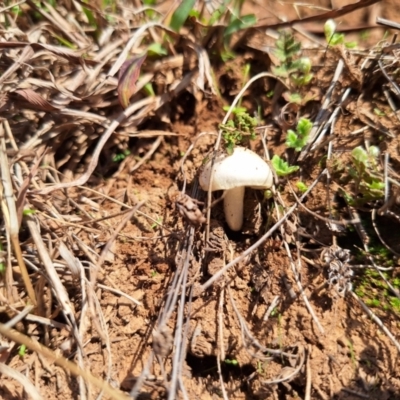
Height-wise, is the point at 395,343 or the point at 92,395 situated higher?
the point at 395,343

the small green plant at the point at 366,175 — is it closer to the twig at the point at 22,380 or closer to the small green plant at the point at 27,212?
the small green plant at the point at 27,212

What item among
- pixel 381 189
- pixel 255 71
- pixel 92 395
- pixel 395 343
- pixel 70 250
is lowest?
pixel 92 395

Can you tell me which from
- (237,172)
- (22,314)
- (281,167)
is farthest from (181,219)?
(22,314)

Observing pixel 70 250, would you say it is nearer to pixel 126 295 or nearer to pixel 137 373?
pixel 126 295

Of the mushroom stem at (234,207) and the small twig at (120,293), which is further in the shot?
the mushroom stem at (234,207)

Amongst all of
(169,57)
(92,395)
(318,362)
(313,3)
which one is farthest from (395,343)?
(313,3)

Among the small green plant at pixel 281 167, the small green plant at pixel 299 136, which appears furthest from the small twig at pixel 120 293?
the small green plant at pixel 299 136
